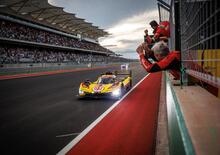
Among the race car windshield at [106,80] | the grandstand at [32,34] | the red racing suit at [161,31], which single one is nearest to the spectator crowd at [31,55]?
the grandstand at [32,34]

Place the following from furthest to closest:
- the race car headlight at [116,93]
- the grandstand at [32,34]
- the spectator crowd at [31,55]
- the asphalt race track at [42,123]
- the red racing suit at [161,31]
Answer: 1. the grandstand at [32,34]
2. the spectator crowd at [31,55]
3. the race car headlight at [116,93]
4. the red racing suit at [161,31]
5. the asphalt race track at [42,123]

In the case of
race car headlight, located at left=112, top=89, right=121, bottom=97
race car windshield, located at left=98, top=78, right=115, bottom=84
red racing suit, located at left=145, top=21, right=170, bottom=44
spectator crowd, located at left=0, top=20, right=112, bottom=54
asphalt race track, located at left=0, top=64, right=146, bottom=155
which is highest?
spectator crowd, located at left=0, top=20, right=112, bottom=54

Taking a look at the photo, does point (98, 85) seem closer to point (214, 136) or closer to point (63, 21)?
point (214, 136)

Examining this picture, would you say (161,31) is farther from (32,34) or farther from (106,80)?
(32,34)

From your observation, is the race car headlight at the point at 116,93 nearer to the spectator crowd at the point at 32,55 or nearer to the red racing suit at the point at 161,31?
the red racing suit at the point at 161,31

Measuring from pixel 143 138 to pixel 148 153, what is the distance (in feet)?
2.31

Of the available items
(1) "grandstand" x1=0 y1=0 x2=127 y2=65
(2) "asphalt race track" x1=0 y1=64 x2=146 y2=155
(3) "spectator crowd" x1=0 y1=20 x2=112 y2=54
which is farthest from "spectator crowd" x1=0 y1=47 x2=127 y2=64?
(2) "asphalt race track" x1=0 y1=64 x2=146 y2=155

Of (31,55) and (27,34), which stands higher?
(27,34)

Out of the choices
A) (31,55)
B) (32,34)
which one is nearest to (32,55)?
(31,55)

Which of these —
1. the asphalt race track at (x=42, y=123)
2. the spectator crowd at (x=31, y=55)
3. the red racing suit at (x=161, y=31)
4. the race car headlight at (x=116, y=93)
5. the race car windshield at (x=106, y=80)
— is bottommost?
the asphalt race track at (x=42, y=123)

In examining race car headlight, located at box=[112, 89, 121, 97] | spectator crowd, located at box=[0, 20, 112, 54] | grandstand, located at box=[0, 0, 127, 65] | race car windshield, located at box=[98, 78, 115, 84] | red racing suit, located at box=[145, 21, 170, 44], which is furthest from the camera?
spectator crowd, located at box=[0, 20, 112, 54]

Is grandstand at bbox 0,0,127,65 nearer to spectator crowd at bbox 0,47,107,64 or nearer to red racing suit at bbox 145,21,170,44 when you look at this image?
spectator crowd at bbox 0,47,107,64

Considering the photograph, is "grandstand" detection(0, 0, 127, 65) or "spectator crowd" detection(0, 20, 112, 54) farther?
"spectator crowd" detection(0, 20, 112, 54)

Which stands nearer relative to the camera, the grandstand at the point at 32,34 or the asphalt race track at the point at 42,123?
the asphalt race track at the point at 42,123
